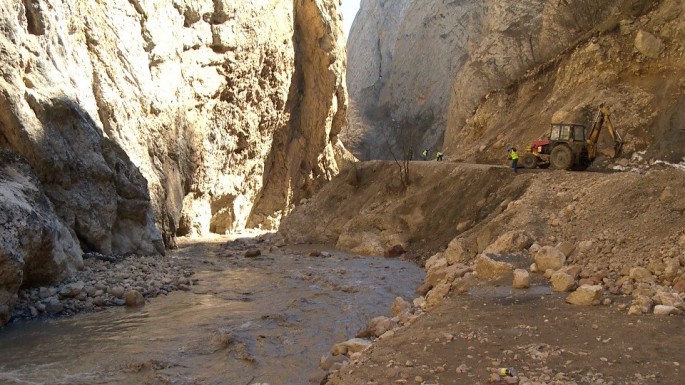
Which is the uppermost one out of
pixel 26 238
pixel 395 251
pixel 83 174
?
pixel 83 174

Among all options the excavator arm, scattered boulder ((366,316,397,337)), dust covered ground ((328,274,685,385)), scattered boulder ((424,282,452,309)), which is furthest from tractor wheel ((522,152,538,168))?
scattered boulder ((366,316,397,337))

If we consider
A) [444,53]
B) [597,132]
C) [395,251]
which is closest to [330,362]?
[395,251]

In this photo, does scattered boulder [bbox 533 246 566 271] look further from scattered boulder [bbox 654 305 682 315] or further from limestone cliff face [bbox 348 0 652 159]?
limestone cliff face [bbox 348 0 652 159]

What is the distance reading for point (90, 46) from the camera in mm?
17594

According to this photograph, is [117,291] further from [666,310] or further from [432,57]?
[432,57]

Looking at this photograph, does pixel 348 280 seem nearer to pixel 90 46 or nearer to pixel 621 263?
pixel 621 263

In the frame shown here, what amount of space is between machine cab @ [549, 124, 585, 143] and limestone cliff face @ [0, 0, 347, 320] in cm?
1201

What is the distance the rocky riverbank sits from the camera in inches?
368

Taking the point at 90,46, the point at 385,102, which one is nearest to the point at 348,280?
the point at 90,46

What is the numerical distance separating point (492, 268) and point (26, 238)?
24.6 feet

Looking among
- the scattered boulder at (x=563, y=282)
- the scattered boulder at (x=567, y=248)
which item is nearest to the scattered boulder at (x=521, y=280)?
the scattered boulder at (x=563, y=282)

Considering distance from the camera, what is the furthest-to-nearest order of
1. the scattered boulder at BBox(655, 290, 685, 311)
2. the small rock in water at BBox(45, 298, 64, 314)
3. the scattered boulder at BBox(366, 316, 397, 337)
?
the small rock in water at BBox(45, 298, 64, 314)
the scattered boulder at BBox(366, 316, 397, 337)
the scattered boulder at BBox(655, 290, 685, 311)

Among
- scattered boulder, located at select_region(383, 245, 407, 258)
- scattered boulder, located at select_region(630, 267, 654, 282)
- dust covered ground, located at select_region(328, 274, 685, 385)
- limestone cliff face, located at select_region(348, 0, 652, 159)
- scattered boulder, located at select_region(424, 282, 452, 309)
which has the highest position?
limestone cliff face, located at select_region(348, 0, 652, 159)

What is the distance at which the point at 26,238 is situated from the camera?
9086 millimetres
